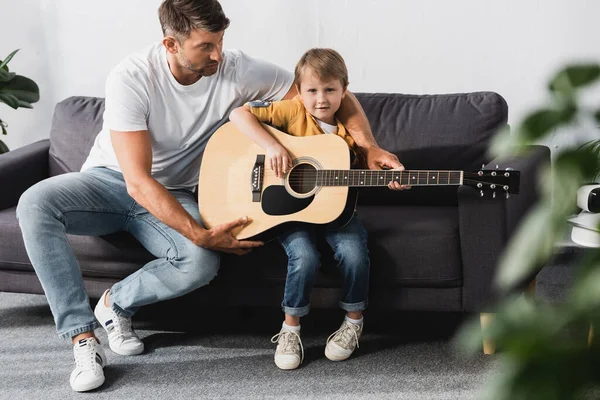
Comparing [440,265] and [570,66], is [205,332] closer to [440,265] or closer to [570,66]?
[440,265]

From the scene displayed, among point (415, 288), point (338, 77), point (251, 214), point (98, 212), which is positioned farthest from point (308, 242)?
point (98, 212)

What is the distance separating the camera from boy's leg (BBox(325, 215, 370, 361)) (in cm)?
206

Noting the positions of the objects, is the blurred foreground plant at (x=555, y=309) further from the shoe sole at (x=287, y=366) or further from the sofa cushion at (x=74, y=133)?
the sofa cushion at (x=74, y=133)

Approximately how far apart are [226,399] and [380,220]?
0.70m

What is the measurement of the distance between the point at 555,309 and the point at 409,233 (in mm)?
1765

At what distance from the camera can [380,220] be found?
2266 mm

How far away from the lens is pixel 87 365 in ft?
6.66

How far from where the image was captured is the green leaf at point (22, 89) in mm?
2959

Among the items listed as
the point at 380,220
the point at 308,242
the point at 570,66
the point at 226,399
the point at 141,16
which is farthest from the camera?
the point at 141,16

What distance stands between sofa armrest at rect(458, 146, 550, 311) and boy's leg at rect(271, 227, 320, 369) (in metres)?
0.42

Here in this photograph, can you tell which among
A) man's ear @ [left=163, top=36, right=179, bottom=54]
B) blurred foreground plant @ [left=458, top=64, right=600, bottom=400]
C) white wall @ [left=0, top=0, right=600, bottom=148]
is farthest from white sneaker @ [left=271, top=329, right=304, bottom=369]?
blurred foreground plant @ [left=458, top=64, right=600, bottom=400]

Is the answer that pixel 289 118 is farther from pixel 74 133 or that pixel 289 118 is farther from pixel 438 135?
→ pixel 74 133

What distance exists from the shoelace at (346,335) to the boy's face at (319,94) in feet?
2.00

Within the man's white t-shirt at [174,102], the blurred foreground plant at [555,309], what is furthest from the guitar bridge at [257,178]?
the blurred foreground plant at [555,309]
